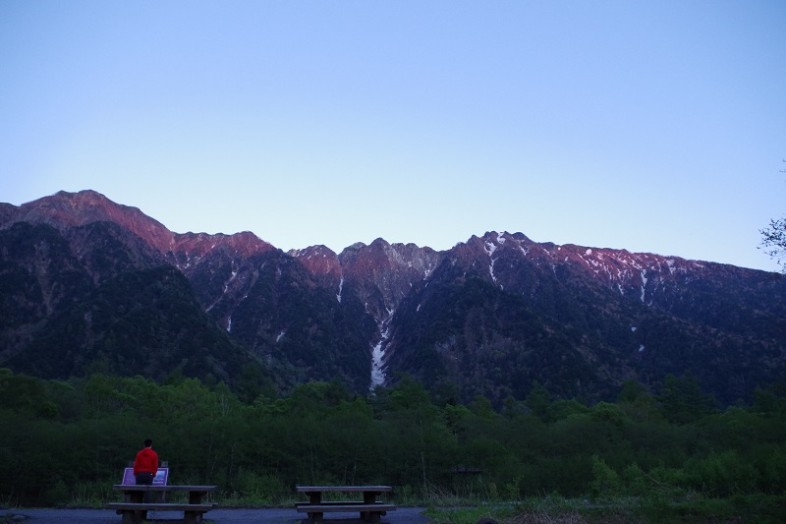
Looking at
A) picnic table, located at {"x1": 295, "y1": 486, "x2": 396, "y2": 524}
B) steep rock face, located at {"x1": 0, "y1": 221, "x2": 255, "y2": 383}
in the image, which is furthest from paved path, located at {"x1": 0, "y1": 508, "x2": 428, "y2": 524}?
steep rock face, located at {"x1": 0, "y1": 221, "x2": 255, "y2": 383}

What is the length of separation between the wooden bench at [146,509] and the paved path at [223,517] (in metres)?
0.46

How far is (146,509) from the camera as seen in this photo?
14125mm

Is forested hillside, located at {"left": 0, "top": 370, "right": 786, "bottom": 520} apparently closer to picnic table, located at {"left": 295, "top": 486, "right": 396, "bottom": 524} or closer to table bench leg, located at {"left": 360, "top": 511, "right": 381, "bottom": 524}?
picnic table, located at {"left": 295, "top": 486, "right": 396, "bottom": 524}

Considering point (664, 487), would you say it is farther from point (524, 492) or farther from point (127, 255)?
point (127, 255)

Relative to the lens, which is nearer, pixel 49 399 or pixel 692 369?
pixel 49 399

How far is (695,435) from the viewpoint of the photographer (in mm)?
40188

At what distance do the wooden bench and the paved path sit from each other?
1.52 ft

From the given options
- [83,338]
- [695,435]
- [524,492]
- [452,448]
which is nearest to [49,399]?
[452,448]

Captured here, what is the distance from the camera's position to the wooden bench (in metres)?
13.8

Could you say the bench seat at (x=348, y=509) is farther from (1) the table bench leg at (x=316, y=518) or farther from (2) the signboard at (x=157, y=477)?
(2) the signboard at (x=157, y=477)

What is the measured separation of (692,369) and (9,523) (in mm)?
148685

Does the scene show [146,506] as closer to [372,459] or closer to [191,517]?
[191,517]

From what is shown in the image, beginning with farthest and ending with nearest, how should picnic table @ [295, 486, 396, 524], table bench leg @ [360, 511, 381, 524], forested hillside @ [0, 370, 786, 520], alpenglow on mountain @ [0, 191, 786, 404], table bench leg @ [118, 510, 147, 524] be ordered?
alpenglow on mountain @ [0, 191, 786, 404] → forested hillside @ [0, 370, 786, 520] → table bench leg @ [360, 511, 381, 524] → table bench leg @ [118, 510, 147, 524] → picnic table @ [295, 486, 396, 524]

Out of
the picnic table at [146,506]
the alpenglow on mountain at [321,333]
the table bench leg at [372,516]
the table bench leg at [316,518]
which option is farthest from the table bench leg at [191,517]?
the alpenglow on mountain at [321,333]
